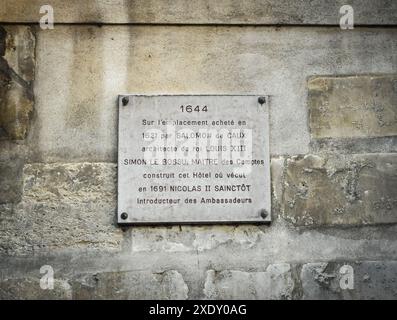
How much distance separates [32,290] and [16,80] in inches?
40.7

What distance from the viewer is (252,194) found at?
3.01 meters

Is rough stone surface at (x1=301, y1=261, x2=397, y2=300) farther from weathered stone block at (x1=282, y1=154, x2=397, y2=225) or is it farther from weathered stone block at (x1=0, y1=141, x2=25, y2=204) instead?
weathered stone block at (x1=0, y1=141, x2=25, y2=204)

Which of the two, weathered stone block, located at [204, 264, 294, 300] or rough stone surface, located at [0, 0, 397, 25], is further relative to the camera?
rough stone surface, located at [0, 0, 397, 25]

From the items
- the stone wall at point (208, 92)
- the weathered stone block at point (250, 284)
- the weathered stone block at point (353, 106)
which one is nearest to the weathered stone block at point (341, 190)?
the stone wall at point (208, 92)

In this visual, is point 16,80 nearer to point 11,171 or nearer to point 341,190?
point 11,171

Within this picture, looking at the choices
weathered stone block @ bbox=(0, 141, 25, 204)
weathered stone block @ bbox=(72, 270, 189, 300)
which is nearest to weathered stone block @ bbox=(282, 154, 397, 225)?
weathered stone block @ bbox=(72, 270, 189, 300)

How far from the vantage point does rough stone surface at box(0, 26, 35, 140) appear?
120 inches

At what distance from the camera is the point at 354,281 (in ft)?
9.78

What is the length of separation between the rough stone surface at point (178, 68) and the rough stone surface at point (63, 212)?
11cm

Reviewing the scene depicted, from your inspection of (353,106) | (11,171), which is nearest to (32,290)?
(11,171)

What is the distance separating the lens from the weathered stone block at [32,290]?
116 inches

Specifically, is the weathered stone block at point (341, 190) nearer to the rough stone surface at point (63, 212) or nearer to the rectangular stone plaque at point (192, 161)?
the rectangular stone plaque at point (192, 161)

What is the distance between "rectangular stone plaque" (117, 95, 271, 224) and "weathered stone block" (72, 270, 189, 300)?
0.26 metres
